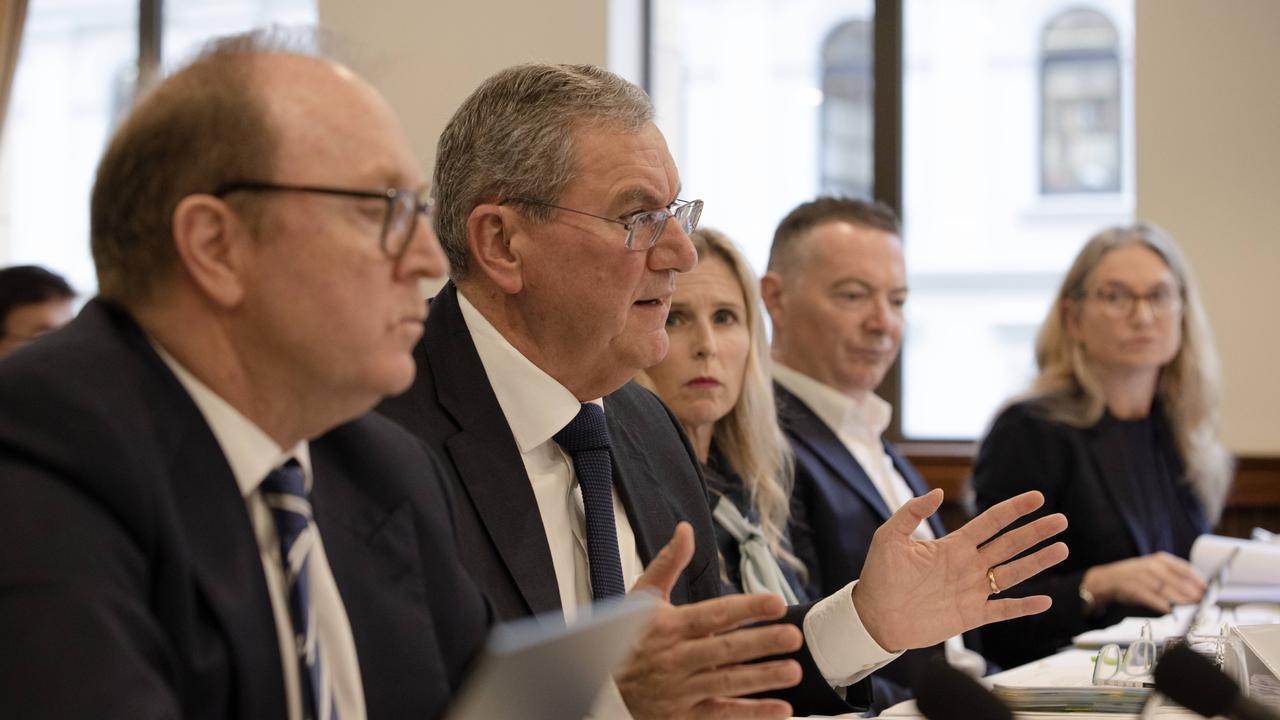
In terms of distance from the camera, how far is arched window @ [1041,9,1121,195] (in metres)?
5.55

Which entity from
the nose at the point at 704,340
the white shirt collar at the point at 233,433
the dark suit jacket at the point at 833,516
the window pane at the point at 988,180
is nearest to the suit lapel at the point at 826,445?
the dark suit jacket at the point at 833,516

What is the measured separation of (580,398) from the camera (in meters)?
2.03

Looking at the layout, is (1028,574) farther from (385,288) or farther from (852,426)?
(852,426)

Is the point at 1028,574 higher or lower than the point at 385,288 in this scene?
lower

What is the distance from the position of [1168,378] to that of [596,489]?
277cm

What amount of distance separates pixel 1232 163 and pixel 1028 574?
145 inches

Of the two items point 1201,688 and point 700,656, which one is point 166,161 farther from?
point 1201,688

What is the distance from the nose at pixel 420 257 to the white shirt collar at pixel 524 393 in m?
0.62

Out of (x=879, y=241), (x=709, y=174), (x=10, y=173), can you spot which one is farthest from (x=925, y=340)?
(x=10, y=173)

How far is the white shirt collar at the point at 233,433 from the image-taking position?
3.90 ft

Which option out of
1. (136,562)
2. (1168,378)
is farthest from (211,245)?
(1168,378)

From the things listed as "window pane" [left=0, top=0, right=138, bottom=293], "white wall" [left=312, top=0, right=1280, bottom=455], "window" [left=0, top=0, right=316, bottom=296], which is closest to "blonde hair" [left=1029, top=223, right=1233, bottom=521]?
"white wall" [left=312, top=0, right=1280, bottom=455]

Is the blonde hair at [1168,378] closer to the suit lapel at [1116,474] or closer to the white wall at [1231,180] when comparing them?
the suit lapel at [1116,474]

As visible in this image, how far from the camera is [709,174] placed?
5.76 m
